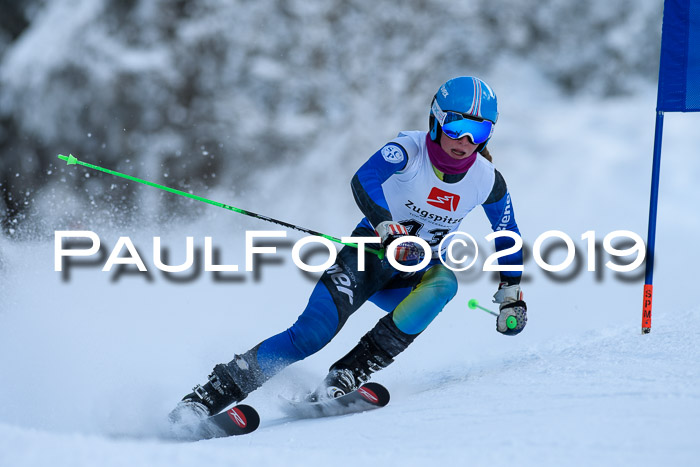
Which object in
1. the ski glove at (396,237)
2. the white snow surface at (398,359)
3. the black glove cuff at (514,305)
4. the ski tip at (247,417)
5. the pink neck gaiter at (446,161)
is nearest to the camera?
the white snow surface at (398,359)

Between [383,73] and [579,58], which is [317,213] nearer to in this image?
[383,73]

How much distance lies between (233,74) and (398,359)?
9906 mm

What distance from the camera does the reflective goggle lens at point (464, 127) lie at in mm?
2814

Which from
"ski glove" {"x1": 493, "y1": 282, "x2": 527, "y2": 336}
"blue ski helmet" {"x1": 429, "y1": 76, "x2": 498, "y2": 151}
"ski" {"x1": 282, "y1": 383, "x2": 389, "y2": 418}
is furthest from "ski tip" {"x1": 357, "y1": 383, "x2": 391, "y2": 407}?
"blue ski helmet" {"x1": 429, "y1": 76, "x2": 498, "y2": 151}

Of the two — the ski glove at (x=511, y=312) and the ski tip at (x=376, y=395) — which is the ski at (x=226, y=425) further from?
the ski glove at (x=511, y=312)

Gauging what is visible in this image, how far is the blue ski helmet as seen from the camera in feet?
9.23

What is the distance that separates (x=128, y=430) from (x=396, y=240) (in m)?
1.28

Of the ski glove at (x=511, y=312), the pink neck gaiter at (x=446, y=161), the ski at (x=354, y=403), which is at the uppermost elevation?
the pink neck gaiter at (x=446, y=161)

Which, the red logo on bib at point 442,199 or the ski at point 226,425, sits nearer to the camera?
the ski at point 226,425

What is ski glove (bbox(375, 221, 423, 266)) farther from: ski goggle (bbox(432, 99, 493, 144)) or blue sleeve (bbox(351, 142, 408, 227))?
ski goggle (bbox(432, 99, 493, 144))

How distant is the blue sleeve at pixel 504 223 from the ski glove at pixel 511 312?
45mm

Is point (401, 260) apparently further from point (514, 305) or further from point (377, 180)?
point (514, 305)

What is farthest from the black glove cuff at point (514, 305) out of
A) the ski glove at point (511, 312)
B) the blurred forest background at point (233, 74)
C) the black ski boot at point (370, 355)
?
the blurred forest background at point (233, 74)

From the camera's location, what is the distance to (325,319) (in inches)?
112
